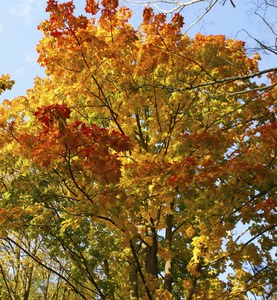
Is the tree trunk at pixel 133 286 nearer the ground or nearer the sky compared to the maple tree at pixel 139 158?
nearer the ground

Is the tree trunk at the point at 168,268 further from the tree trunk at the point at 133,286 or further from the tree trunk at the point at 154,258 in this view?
the tree trunk at the point at 133,286

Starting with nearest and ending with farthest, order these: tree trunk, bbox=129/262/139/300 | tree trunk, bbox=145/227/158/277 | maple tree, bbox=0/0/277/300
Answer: maple tree, bbox=0/0/277/300 → tree trunk, bbox=145/227/158/277 → tree trunk, bbox=129/262/139/300

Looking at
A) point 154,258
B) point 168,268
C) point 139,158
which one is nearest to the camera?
point 139,158

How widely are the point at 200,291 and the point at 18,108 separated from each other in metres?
5.52

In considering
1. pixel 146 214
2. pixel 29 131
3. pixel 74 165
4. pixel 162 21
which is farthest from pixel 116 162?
pixel 162 21

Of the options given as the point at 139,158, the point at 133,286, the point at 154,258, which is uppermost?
the point at 139,158

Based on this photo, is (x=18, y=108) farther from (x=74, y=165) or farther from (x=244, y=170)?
(x=244, y=170)

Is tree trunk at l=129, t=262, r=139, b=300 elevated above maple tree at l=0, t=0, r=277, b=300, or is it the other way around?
maple tree at l=0, t=0, r=277, b=300

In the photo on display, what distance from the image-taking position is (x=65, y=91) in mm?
6141

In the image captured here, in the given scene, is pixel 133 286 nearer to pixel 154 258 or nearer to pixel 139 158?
pixel 154 258

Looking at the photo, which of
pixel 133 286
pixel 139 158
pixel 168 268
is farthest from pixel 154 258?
pixel 139 158

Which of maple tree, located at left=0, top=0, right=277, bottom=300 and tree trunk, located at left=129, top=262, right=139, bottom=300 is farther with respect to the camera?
tree trunk, located at left=129, top=262, right=139, bottom=300

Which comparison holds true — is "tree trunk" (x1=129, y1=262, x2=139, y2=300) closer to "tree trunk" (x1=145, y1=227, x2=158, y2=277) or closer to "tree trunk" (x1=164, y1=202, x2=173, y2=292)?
"tree trunk" (x1=145, y1=227, x2=158, y2=277)

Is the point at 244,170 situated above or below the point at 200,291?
above
